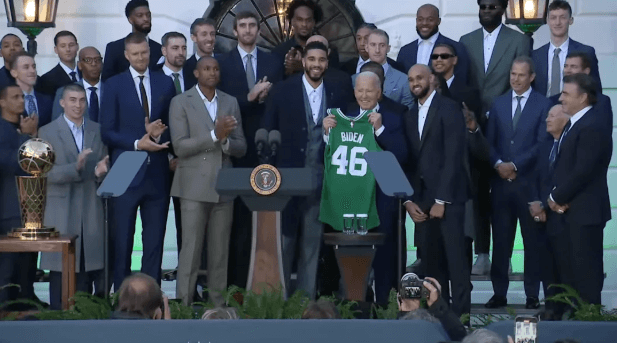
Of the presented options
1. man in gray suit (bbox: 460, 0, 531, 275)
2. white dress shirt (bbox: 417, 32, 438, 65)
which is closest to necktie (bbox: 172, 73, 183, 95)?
white dress shirt (bbox: 417, 32, 438, 65)

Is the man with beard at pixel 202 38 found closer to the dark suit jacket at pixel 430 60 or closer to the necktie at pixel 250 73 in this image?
the necktie at pixel 250 73

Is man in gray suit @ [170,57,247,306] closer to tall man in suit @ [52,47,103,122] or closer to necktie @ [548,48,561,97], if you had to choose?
tall man in suit @ [52,47,103,122]

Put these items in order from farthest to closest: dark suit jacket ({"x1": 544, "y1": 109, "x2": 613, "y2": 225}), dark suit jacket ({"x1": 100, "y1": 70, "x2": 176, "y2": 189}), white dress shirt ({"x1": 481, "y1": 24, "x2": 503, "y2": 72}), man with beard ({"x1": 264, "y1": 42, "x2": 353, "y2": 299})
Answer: white dress shirt ({"x1": 481, "y1": 24, "x2": 503, "y2": 72})
dark suit jacket ({"x1": 100, "y1": 70, "x2": 176, "y2": 189})
man with beard ({"x1": 264, "y1": 42, "x2": 353, "y2": 299})
dark suit jacket ({"x1": 544, "y1": 109, "x2": 613, "y2": 225})

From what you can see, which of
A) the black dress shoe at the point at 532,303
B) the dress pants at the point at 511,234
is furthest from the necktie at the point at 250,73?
the black dress shoe at the point at 532,303

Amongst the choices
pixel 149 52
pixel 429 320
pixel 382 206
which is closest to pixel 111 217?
pixel 149 52

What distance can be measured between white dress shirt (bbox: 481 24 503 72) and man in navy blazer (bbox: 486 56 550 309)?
0.29 metres

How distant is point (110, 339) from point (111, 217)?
294 cm

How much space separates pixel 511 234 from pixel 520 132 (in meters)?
0.66

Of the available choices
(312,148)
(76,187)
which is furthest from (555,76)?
(76,187)

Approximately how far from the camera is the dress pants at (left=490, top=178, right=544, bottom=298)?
10.0 m

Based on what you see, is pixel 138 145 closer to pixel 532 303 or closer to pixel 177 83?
pixel 177 83

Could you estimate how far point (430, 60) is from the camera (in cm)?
1027

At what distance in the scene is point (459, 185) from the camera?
9.88 metres

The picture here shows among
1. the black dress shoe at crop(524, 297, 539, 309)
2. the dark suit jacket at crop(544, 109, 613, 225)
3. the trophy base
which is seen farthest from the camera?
the black dress shoe at crop(524, 297, 539, 309)
